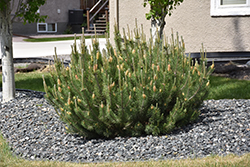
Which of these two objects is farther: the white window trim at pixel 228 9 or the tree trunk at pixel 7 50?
the white window trim at pixel 228 9

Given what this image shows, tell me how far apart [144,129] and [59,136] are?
41.2 inches

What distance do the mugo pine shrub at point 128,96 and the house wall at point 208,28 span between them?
252 inches

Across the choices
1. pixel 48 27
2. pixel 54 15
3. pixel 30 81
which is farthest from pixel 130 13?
pixel 48 27

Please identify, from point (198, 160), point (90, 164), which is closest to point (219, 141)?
point (198, 160)

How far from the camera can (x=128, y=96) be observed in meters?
3.77

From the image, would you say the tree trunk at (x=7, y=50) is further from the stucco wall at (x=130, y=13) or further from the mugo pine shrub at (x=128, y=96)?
the stucco wall at (x=130, y=13)

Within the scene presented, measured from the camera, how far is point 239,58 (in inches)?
395

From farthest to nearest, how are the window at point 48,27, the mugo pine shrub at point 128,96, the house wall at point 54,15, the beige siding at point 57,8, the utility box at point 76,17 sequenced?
the utility box at point 76,17 < the window at point 48,27 < the beige siding at point 57,8 < the house wall at point 54,15 < the mugo pine shrub at point 128,96

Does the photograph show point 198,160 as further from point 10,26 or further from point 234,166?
point 10,26

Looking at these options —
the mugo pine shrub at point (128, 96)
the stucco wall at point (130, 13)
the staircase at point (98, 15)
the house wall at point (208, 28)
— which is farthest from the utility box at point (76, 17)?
the mugo pine shrub at point (128, 96)

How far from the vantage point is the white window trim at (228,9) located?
981 centimetres

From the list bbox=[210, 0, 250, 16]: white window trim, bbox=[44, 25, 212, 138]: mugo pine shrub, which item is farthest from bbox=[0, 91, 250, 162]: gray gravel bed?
bbox=[210, 0, 250, 16]: white window trim

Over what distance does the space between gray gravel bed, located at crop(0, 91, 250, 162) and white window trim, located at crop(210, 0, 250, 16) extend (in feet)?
19.2

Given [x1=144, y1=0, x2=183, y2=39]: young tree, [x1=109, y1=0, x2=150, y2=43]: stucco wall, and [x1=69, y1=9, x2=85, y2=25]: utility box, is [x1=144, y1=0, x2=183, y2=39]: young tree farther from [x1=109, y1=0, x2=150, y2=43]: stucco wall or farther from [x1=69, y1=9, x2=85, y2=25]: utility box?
[x1=69, y1=9, x2=85, y2=25]: utility box
